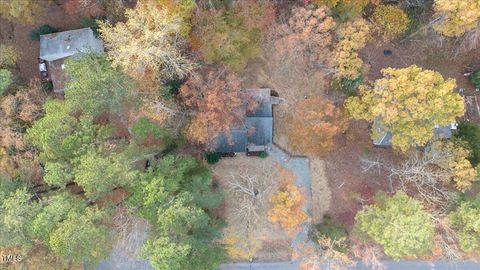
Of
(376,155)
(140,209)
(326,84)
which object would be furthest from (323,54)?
(140,209)

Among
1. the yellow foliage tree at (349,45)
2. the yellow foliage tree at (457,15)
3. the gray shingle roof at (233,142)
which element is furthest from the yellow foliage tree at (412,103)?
the gray shingle roof at (233,142)

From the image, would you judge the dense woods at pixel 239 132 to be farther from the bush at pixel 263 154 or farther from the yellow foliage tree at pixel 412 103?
the bush at pixel 263 154

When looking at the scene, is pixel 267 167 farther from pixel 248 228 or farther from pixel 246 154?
pixel 248 228

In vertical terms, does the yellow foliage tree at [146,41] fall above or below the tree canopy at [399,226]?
above

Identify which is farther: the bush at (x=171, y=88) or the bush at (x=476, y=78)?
the bush at (x=476, y=78)

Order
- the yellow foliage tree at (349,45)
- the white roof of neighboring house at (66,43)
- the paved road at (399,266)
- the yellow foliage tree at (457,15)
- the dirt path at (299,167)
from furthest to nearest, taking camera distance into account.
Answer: the dirt path at (299,167) < the paved road at (399,266) < the white roof of neighboring house at (66,43) < the yellow foliage tree at (349,45) < the yellow foliage tree at (457,15)

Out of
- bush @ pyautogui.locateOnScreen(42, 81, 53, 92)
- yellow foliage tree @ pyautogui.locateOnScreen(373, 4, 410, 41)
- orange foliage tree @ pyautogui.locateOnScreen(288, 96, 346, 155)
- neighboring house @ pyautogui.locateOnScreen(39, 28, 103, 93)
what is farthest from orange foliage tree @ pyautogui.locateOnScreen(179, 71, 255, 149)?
bush @ pyautogui.locateOnScreen(42, 81, 53, 92)

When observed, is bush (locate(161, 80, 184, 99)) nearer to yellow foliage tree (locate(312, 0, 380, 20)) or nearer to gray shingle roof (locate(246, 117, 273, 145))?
gray shingle roof (locate(246, 117, 273, 145))

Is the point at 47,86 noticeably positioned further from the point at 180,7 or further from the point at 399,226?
the point at 399,226
